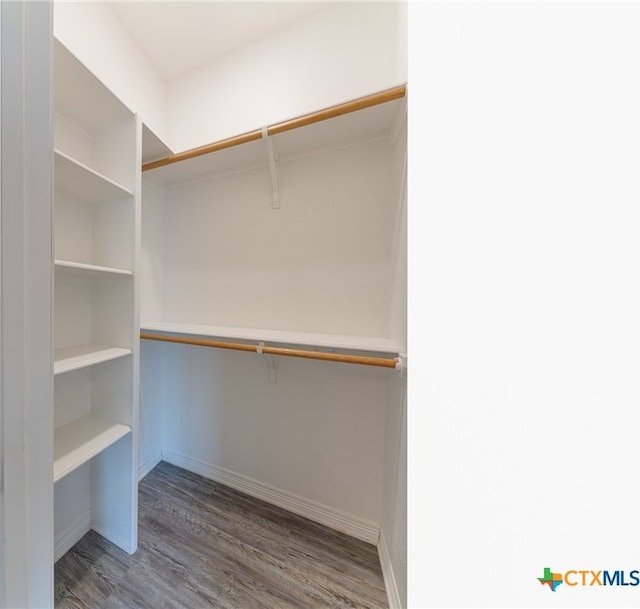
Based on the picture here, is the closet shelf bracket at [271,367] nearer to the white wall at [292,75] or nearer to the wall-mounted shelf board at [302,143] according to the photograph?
the wall-mounted shelf board at [302,143]

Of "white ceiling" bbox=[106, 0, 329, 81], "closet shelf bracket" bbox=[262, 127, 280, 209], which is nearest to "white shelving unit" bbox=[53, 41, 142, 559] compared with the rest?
"closet shelf bracket" bbox=[262, 127, 280, 209]

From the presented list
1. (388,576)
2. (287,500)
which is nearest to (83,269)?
(287,500)

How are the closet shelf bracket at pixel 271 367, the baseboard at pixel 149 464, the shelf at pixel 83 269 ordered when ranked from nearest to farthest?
the shelf at pixel 83 269, the closet shelf bracket at pixel 271 367, the baseboard at pixel 149 464

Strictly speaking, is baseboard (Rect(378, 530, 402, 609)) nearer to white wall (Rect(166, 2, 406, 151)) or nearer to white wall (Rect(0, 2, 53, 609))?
white wall (Rect(0, 2, 53, 609))

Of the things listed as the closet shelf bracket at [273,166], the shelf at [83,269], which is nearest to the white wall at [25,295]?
the shelf at [83,269]

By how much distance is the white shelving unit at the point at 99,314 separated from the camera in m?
0.91

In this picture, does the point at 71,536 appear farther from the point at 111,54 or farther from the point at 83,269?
the point at 111,54
